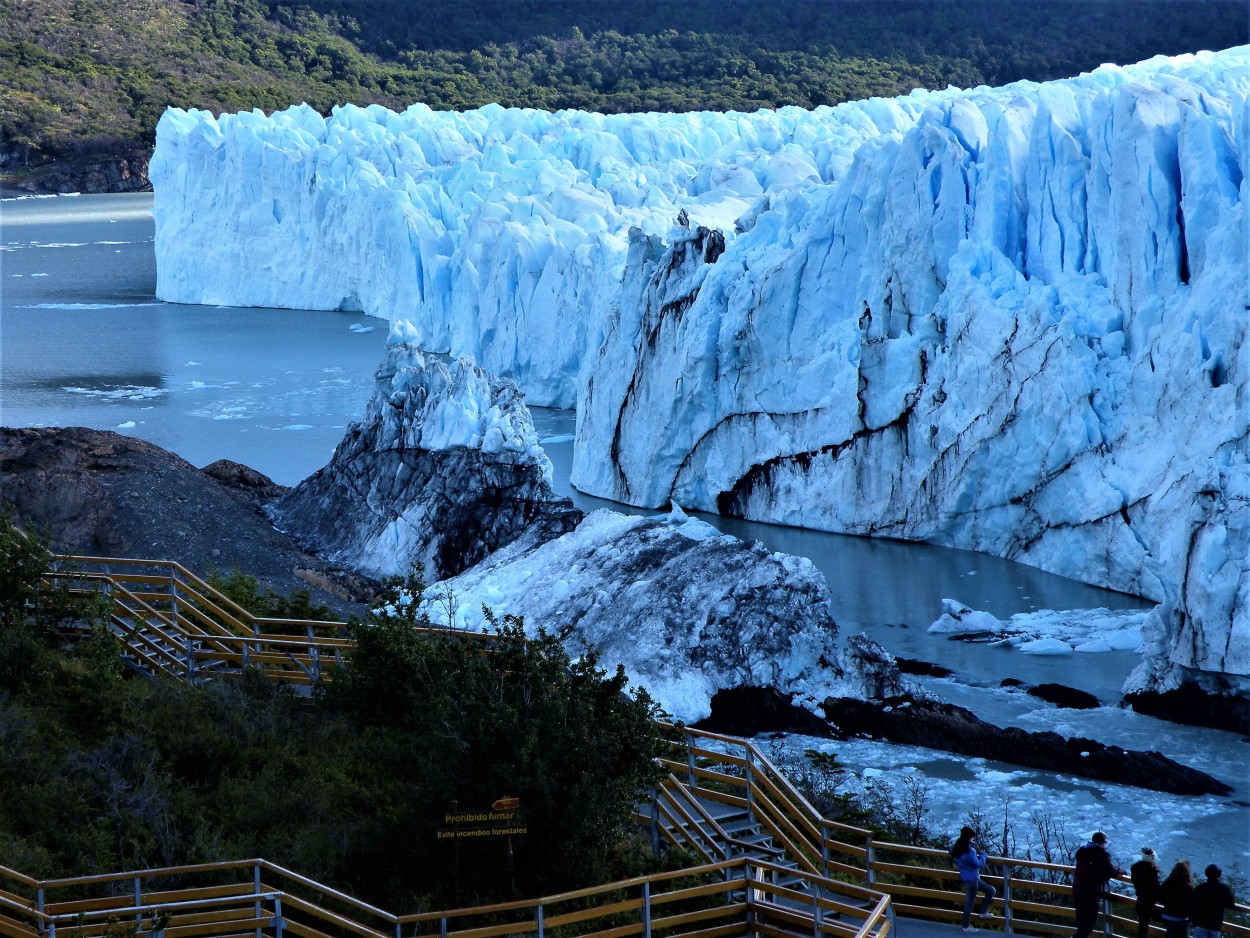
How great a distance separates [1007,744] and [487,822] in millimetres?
7214

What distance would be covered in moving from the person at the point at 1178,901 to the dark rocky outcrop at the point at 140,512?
10.1m

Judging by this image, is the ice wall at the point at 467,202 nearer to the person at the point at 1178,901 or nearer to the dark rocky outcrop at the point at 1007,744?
the dark rocky outcrop at the point at 1007,744

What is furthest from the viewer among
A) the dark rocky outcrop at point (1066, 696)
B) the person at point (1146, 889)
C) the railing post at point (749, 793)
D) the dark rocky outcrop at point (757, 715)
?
the dark rocky outcrop at point (1066, 696)

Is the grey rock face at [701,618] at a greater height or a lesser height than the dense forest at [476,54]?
lesser

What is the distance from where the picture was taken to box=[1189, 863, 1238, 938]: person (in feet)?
21.6

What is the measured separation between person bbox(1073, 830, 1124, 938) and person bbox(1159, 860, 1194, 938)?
0.84 ft

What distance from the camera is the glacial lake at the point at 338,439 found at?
11836 millimetres

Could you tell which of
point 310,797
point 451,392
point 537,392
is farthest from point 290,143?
point 310,797

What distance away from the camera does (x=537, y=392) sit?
98.0 feet

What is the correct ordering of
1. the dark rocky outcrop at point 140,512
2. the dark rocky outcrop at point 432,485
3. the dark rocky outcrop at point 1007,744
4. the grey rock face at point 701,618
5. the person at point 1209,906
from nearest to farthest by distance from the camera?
the person at point 1209,906 < the dark rocky outcrop at point 1007,744 < the grey rock face at point 701,618 < the dark rocky outcrop at point 140,512 < the dark rocky outcrop at point 432,485

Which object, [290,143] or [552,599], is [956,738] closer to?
[552,599]

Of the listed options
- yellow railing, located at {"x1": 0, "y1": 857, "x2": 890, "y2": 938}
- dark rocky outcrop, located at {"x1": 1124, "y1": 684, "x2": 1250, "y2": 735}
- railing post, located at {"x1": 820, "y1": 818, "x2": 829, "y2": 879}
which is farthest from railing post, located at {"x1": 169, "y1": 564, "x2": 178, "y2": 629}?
dark rocky outcrop, located at {"x1": 1124, "y1": 684, "x2": 1250, "y2": 735}

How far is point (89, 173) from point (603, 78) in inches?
1108

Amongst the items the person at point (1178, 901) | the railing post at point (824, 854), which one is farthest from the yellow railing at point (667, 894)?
the person at point (1178, 901)
